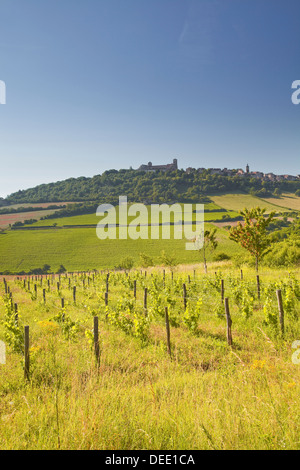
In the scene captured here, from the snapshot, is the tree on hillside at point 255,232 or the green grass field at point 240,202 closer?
the tree on hillside at point 255,232

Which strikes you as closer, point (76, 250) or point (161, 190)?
point (76, 250)

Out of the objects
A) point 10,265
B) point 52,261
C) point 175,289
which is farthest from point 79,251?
point 175,289

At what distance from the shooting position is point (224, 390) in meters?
3.91

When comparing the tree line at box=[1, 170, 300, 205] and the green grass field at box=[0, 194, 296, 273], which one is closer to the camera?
the green grass field at box=[0, 194, 296, 273]

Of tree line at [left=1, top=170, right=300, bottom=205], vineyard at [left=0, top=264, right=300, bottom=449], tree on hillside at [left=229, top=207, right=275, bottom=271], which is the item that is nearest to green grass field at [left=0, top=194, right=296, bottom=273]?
tree on hillside at [left=229, top=207, right=275, bottom=271]

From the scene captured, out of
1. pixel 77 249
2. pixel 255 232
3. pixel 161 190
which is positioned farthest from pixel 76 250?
pixel 161 190

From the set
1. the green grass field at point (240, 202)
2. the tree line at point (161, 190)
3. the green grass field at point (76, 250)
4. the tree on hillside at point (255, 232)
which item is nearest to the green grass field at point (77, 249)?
the green grass field at point (76, 250)

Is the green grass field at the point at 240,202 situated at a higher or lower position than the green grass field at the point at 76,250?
higher

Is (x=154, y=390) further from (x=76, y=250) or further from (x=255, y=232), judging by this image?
(x=76, y=250)

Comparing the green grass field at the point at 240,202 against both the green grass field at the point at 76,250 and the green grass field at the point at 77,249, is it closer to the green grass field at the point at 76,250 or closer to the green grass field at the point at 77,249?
the green grass field at the point at 77,249

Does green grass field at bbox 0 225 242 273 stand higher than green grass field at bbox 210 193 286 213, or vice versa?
green grass field at bbox 210 193 286 213

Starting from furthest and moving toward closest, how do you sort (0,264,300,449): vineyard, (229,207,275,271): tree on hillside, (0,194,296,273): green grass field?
(0,194,296,273): green grass field
(229,207,275,271): tree on hillside
(0,264,300,449): vineyard

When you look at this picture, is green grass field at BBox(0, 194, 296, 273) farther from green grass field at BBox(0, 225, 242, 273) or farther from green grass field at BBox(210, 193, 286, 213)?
green grass field at BBox(210, 193, 286, 213)
